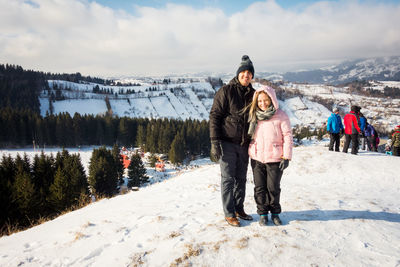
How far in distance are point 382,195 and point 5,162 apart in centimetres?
3134

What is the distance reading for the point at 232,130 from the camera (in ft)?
12.9

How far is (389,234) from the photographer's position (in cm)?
374

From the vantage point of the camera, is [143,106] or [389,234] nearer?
[389,234]

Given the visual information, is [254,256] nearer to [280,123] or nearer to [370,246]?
[370,246]

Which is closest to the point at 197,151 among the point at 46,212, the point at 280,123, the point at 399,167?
the point at 46,212

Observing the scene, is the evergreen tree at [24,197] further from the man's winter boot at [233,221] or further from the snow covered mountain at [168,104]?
the snow covered mountain at [168,104]

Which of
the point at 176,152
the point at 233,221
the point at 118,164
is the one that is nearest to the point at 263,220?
the point at 233,221

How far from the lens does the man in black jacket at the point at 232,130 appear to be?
153 inches

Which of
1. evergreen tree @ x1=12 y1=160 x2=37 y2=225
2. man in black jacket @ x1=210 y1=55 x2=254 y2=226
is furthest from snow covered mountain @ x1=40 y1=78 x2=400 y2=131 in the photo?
man in black jacket @ x1=210 y1=55 x2=254 y2=226

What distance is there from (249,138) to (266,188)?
1.04 m

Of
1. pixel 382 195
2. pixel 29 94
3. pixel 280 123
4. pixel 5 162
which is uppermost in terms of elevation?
pixel 29 94

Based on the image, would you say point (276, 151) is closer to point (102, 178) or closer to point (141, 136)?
point (102, 178)

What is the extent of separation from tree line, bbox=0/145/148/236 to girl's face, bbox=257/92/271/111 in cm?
843

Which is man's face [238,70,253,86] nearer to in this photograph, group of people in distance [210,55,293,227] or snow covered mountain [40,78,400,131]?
group of people in distance [210,55,293,227]
